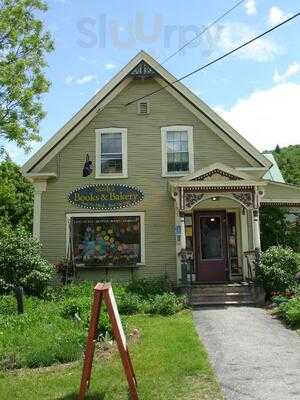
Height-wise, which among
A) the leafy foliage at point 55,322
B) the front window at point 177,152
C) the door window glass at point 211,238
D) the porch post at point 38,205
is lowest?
the leafy foliage at point 55,322

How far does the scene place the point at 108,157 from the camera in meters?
18.7

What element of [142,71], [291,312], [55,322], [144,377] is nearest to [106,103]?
[142,71]

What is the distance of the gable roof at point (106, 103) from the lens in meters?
18.3

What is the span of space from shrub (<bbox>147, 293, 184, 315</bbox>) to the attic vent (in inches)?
291

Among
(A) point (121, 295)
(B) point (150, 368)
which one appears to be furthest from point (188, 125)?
(B) point (150, 368)

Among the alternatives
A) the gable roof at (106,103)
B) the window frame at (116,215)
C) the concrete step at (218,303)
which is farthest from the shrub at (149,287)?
the gable roof at (106,103)

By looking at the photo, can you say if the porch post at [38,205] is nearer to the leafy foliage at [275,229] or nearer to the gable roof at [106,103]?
the gable roof at [106,103]

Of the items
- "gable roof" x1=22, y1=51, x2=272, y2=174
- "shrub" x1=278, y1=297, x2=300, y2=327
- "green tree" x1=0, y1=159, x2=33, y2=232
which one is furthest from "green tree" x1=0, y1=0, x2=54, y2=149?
"green tree" x1=0, y1=159, x2=33, y2=232

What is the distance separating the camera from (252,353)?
29.6ft

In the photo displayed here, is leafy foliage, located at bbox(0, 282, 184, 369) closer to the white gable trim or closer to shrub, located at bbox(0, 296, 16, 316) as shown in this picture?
shrub, located at bbox(0, 296, 16, 316)

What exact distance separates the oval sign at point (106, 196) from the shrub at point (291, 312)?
7013mm

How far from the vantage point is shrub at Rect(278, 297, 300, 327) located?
11500 millimetres

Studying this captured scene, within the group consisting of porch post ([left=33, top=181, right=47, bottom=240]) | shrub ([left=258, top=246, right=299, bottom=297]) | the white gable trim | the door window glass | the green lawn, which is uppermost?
the white gable trim

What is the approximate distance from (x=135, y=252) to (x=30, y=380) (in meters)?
10.5
